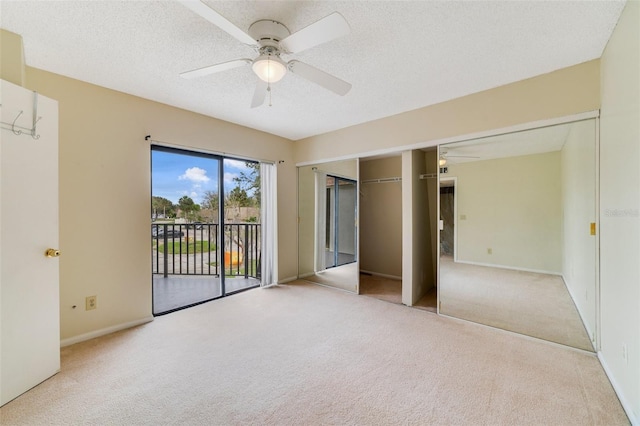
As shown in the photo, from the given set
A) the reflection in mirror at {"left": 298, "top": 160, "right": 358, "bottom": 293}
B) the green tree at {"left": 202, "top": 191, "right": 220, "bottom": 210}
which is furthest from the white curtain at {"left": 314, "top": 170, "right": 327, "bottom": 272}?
the green tree at {"left": 202, "top": 191, "right": 220, "bottom": 210}

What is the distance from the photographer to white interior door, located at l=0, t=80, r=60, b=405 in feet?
5.75

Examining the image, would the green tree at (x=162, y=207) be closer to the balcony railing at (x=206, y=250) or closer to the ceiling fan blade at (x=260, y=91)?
the balcony railing at (x=206, y=250)

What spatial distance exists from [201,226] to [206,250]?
50 centimetres

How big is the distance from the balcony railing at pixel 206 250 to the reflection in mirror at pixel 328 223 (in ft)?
2.93

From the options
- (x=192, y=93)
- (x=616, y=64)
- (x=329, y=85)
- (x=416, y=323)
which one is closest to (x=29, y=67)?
(x=192, y=93)

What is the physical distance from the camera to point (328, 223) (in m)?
4.63

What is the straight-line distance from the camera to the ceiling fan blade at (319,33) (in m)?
1.33

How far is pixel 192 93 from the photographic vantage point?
9.25ft

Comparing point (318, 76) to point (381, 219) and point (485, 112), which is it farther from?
point (381, 219)

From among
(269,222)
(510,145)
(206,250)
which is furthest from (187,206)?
(510,145)

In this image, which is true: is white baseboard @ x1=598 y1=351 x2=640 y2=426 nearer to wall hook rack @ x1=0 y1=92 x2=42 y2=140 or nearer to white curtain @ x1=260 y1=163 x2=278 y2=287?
white curtain @ x1=260 y1=163 x2=278 y2=287

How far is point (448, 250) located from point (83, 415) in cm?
358

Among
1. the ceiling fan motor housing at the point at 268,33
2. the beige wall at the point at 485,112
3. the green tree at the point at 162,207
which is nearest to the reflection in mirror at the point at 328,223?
the beige wall at the point at 485,112

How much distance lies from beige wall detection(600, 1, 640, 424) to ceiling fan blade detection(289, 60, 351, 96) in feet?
5.67
